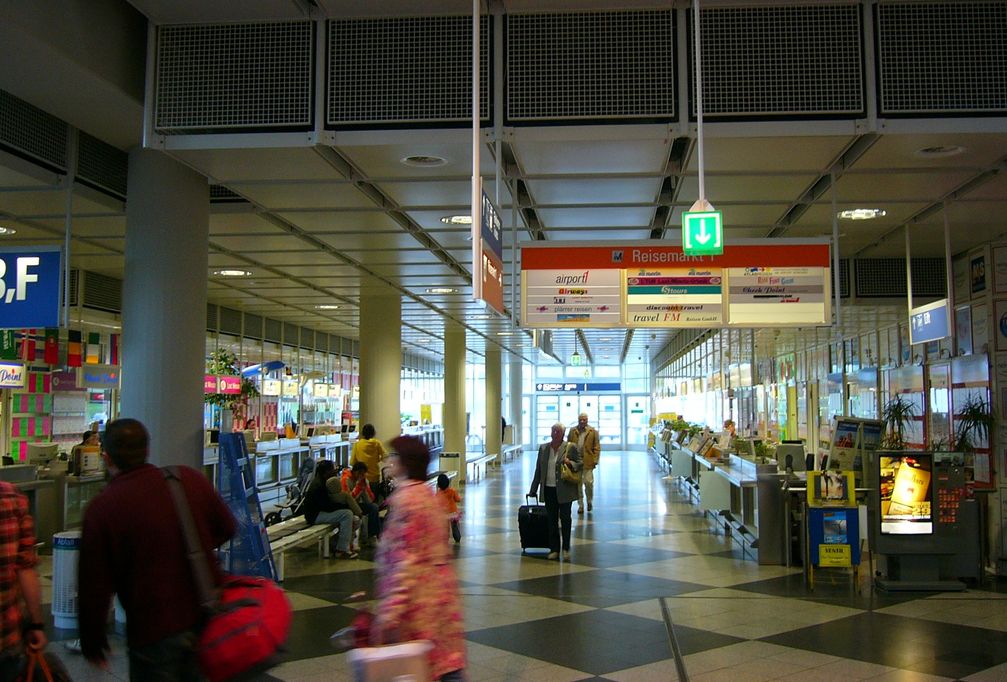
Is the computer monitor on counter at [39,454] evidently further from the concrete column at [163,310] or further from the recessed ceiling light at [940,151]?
the recessed ceiling light at [940,151]

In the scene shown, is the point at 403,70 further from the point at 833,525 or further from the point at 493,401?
the point at 493,401

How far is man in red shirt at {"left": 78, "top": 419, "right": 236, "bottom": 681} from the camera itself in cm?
298

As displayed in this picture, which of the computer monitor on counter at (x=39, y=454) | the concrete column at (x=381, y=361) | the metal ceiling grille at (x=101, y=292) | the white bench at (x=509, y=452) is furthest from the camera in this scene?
the white bench at (x=509, y=452)

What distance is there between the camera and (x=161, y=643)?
3.03 m

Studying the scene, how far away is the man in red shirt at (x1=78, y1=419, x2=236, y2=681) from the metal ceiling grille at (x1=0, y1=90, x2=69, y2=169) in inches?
177

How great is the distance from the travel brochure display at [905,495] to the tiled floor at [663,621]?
0.70 metres

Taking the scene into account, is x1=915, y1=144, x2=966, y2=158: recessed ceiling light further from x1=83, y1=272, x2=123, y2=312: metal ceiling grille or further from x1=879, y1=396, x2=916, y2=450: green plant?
x1=83, y1=272, x2=123, y2=312: metal ceiling grille

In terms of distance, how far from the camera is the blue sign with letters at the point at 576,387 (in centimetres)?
4353

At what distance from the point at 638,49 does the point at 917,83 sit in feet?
6.23

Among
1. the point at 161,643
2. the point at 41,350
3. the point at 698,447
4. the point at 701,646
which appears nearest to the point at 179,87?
the point at 161,643

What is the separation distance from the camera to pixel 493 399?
30.1 m

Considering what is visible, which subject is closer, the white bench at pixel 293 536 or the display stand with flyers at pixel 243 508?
the display stand with flyers at pixel 243 508

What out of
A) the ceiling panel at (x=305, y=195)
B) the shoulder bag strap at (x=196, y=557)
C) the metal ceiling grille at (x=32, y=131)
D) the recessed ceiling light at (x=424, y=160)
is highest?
the metal ceiling grille at (x=32, y=131)

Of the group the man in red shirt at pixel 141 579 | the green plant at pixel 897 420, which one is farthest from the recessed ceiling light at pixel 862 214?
the man in red shirt at pixel 141 579
